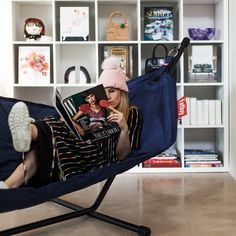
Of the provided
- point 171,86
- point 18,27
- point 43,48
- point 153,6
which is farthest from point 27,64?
point 171,86

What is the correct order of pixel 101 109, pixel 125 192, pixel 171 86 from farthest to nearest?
pixel 125 192 → pixel 171 86 → pixel 101 109

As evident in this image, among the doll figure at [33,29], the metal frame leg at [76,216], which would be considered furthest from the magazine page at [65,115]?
the doll figure at [33,29]

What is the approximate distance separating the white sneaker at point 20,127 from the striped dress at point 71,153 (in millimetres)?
108

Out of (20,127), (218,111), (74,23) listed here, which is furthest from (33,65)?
(20,127)

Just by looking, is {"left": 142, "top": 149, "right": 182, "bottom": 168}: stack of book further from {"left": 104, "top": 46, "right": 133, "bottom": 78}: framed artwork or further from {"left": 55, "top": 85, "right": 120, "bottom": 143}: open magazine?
{"left": 55, "top": 85, "right": 120, "bottom": 143}: open magazine

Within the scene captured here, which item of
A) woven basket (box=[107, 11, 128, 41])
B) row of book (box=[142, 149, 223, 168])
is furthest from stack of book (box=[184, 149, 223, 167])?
woven basket (box=[107, 11, 128, 41])

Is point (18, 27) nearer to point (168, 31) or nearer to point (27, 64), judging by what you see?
point (27, 64)

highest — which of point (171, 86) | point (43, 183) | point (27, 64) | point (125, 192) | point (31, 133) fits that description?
point (27, 64)

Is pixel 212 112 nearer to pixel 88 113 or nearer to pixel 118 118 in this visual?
pixel 118 118

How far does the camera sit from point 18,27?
310cm

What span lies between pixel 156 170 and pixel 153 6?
115cm

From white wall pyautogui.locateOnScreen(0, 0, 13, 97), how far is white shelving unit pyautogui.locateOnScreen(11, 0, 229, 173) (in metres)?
0.04

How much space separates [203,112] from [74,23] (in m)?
1.08

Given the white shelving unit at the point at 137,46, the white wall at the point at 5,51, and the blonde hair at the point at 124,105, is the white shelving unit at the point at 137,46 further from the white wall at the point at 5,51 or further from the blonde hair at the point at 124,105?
Result: the blonde hair at the point at 124,105
